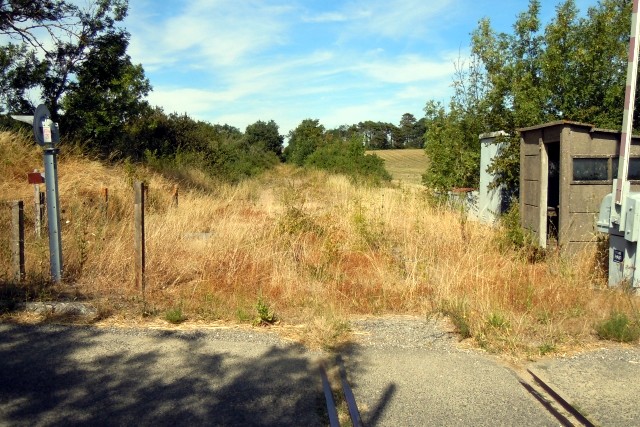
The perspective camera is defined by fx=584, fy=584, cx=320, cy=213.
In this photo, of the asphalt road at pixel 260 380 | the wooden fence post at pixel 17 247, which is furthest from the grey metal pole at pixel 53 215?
the asphalt road at pixel 260 380

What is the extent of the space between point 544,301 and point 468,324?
55.8 inches

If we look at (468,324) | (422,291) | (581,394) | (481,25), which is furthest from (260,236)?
(481,25)

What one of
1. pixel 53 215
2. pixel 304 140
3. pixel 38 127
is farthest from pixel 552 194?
pixel 304 140

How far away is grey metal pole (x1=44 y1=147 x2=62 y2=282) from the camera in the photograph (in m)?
7.34

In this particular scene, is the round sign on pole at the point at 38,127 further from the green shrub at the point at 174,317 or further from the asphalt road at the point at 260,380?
the green shrub at the point at 174,317

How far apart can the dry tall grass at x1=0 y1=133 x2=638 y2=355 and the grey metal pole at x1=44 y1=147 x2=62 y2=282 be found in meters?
0.27

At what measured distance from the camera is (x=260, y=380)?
4.66 m

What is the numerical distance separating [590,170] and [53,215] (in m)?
7.59

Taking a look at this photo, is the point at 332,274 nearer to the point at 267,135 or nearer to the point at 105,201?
the point at 105,201

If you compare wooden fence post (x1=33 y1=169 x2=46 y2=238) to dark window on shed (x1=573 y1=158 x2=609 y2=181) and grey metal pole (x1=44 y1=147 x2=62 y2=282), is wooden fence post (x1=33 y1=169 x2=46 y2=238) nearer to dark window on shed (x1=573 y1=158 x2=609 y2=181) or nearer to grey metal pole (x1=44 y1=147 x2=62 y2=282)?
grey metal pole (x1=44 y1=147 x2=62 y2=282)

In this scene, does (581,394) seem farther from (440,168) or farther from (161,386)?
(440,168)

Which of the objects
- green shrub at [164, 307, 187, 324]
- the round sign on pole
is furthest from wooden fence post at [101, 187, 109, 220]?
green shrub at [164, 307, 187, 324]

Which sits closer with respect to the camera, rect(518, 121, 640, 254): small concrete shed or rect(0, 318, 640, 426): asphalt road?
rect(0, 318, 640, 426): asphalt road

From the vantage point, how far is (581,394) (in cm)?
450
